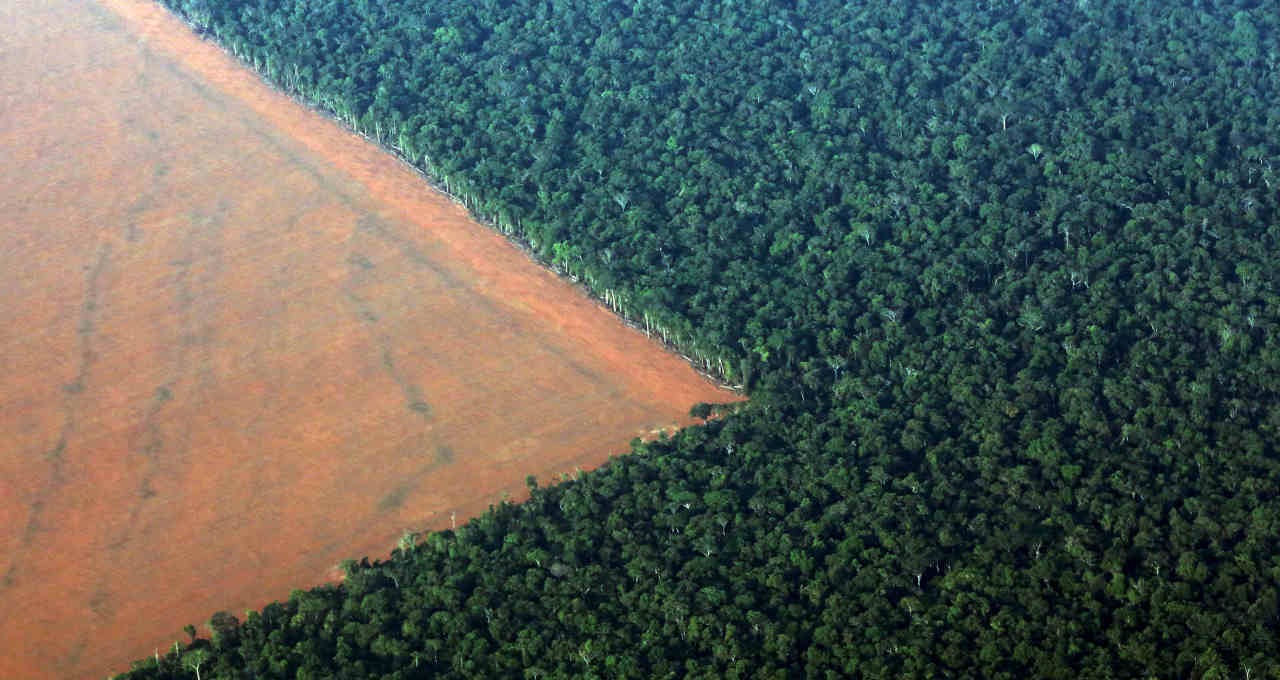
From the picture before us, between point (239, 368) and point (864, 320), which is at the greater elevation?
point (864, 320)

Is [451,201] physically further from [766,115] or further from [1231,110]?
[1231,110]

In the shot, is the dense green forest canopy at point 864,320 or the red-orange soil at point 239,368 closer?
the dense green forest canopy at point 864,320

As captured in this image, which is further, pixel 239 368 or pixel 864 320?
pixel 239 368

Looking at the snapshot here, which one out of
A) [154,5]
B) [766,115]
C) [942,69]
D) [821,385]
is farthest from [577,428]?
[154,5]

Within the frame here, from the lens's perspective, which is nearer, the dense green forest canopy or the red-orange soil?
the dense green forest canopy
